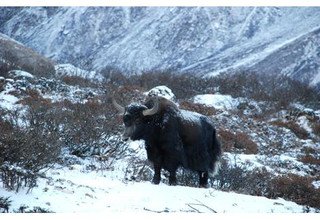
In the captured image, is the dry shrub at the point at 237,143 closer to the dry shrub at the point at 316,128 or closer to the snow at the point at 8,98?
the dry shrub at the point at 316,128

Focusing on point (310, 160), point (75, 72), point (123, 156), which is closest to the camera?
point (123, 156)

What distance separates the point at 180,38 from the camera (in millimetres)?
24172

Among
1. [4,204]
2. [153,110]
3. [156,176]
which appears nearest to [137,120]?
[153,110]

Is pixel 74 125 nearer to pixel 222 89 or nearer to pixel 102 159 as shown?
pixel 102 159

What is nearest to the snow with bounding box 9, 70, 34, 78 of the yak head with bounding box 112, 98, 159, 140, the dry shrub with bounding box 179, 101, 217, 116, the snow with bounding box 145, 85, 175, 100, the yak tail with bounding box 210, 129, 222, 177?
the snow with bounding box 145, 85, 175, 100

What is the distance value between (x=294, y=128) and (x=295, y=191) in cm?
564

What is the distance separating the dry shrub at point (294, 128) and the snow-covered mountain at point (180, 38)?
250 centimetres

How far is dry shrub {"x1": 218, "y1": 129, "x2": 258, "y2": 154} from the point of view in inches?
421

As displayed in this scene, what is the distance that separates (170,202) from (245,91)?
873 cm

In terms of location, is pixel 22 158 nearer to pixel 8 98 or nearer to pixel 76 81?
pixel 8 98

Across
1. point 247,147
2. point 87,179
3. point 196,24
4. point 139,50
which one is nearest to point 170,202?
point 87,179

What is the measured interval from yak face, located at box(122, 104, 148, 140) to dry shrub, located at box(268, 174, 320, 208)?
8.02ft

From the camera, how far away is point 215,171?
7.06 metres

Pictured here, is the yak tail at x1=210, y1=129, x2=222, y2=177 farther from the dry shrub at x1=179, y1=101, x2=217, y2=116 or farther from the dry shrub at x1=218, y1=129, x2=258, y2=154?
the dry shrub at x1=179, y1=101, x2=217, y2=116
